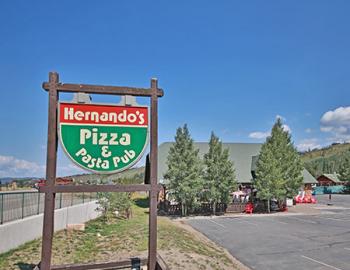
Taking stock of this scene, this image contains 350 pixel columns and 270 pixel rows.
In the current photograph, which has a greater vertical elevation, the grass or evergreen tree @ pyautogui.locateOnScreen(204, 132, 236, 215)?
evergreen tree @ pyautogui.locateOnScreen(204, 132, 236, 215)

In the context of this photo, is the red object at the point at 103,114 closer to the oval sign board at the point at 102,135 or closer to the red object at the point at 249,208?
the oval sign board at the point at 102,135

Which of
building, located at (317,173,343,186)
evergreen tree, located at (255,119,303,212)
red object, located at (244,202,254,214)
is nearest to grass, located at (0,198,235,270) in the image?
red object, located at (244,202,254,214)

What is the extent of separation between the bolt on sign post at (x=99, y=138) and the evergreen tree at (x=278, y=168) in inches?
1165

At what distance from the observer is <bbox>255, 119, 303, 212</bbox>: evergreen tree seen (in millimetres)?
32375

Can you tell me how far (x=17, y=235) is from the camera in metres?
12.0

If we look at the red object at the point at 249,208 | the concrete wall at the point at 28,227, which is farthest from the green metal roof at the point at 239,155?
the concrete wall at the point at 28,227

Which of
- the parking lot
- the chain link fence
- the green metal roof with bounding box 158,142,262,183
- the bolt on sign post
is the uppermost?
the green metal roof with bounding box 158,142,262,183

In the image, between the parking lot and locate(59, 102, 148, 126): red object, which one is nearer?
locate(59, 102, 148, 126): red object

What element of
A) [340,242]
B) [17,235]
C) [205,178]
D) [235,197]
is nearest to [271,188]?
[235,197]

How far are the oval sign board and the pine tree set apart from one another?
82.1ft

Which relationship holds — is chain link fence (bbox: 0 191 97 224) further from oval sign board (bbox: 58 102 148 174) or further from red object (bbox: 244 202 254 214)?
red object (bbox: 244 202 254 214)

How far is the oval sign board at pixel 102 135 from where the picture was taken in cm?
436

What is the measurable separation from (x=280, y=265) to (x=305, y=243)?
4983mm

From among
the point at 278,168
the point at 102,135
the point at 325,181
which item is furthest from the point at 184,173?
the point at 325,181
